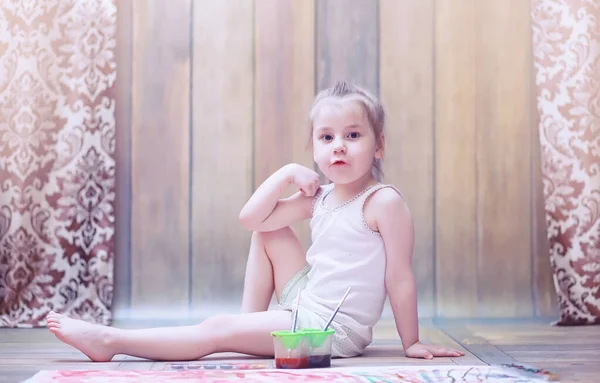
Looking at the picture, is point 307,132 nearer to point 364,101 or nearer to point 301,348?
point 364,101

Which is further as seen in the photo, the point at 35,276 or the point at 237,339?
the point at 35,276

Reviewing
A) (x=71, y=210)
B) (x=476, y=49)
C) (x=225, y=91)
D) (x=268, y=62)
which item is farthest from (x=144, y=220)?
(x=476, y=49)

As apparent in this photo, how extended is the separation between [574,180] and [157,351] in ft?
4.25

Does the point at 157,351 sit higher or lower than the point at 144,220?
lower

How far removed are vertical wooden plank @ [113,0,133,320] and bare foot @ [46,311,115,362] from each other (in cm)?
84

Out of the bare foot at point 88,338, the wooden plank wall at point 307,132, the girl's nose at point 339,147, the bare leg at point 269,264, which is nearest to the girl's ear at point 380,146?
the girl's nose at point 339,147

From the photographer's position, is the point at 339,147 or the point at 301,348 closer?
the point at 301,348

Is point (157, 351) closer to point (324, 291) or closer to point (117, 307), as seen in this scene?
point (324, 291)

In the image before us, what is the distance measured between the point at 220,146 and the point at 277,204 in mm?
751

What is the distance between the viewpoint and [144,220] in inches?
90.2

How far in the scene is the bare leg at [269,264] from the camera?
1.58 m

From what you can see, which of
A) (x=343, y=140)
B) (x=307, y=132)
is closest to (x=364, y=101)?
(x=343, y=140)

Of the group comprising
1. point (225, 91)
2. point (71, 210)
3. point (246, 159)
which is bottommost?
point (71, 210)

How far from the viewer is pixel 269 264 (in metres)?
1.59
